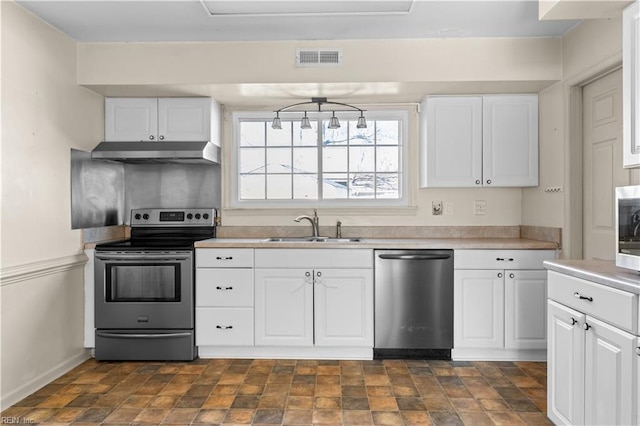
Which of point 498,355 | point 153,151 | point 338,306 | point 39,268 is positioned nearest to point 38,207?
point 39,268

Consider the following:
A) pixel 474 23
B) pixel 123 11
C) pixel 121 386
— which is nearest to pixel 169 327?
pixel 121 386

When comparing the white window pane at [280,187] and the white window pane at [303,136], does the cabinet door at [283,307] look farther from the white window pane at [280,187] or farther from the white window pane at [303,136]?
the white window pane at [303,136]

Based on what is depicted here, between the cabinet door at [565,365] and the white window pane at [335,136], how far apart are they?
2260mm

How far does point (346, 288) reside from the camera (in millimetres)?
3258

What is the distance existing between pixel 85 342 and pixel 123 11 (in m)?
2.38

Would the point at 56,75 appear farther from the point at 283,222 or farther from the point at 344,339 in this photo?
the point at 344,339

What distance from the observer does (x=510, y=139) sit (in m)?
3.47

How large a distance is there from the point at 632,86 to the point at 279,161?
2.65 metres

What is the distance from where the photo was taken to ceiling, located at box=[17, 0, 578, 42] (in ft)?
8.86

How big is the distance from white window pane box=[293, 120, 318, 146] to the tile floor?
185 cm

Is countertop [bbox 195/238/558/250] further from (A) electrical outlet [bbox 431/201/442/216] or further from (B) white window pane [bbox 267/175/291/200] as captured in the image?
(B) white window pane [bbox 267/175/291/200]

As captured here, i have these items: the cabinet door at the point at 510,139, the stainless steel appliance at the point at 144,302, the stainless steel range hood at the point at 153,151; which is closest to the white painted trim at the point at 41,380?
the stainless steel appliance at the point at 144,302

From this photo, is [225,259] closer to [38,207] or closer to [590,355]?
[38,207]

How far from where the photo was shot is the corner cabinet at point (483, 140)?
11.4 feet
